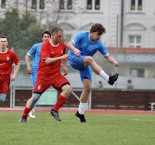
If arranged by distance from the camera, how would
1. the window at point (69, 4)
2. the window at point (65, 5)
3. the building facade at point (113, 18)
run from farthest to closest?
1. the window at point (69, 4)
2. the building facade at point (113, 18)
3. the window at point (65, 5)

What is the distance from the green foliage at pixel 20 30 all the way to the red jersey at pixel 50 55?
31.2 metres

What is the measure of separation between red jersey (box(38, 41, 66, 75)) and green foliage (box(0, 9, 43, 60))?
31215 mm

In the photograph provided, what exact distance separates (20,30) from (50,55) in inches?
1378

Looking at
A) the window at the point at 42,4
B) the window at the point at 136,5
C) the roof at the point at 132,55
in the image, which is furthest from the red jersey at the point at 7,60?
the window at the point at 136,5

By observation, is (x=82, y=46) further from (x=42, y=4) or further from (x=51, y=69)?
(x=42, y=4)

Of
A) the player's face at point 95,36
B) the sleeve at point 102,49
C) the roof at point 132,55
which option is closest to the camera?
the player's face at point 95,36

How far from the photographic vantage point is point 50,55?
→ 18.2 m

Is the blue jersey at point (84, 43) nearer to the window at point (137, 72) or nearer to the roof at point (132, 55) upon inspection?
the roof at point (132, 55)

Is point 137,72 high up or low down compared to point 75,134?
down

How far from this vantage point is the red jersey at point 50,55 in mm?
18141

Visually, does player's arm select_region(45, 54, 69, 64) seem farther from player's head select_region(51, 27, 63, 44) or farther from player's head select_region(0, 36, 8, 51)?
Answer: player's head select_region(0, 36, 8, 51)

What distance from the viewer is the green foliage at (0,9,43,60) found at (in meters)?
50.8

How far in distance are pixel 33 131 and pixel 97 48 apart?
11.6 feet

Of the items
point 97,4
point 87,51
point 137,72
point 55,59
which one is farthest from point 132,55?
point 97,4
